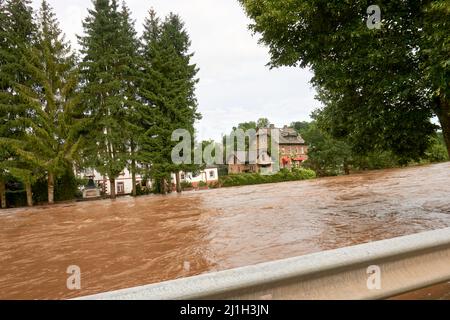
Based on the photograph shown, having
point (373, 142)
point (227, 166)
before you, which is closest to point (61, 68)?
point (373, 142)

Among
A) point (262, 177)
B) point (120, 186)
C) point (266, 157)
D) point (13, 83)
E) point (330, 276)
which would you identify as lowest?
point (120, 186)

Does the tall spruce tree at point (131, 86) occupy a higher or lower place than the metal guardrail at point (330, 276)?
higher

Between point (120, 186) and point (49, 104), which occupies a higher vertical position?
point (49, 104)

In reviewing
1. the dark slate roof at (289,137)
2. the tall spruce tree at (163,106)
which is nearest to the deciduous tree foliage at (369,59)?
the tall spruce tree at (163,106)

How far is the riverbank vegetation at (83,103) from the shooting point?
25688 millimetres

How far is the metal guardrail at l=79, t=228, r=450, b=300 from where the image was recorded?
5.26 ft

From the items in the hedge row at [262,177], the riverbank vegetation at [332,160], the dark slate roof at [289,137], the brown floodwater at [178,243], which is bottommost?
the brown floodwater at [178,243]

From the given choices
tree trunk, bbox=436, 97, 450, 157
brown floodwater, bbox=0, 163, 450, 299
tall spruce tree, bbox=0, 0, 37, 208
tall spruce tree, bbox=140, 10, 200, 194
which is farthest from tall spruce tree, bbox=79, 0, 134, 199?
tree trunk, bbox=436, 97, 450, 157

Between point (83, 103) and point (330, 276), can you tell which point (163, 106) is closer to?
point (83, 103)

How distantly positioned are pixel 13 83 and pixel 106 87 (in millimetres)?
6745

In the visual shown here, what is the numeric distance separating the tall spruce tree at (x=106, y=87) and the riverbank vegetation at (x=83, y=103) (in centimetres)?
8

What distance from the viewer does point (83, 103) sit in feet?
95.1

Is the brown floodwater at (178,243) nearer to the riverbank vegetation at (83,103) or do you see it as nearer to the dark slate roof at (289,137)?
the riverbank vegetation at (83,103)

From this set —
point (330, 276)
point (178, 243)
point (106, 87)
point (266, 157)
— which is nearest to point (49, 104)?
point (106, 87)
